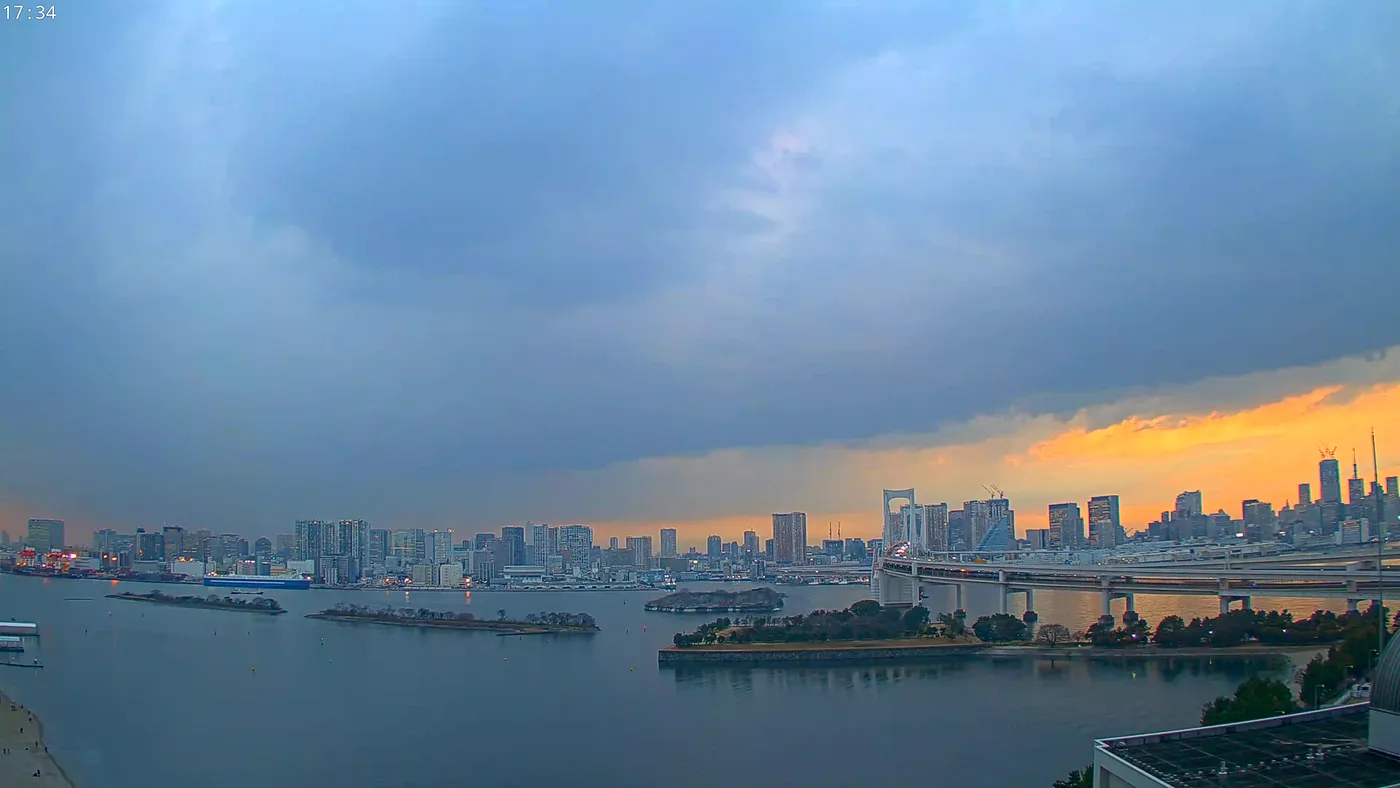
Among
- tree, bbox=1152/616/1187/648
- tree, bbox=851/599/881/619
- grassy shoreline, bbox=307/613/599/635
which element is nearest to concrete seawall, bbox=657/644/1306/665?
tree, bbox=1152/616/1187/648

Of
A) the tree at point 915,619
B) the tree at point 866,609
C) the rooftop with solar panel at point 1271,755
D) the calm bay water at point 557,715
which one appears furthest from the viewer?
Result: the tree at point 866,609

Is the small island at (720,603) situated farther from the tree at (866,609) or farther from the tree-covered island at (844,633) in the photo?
the tree-covered island at (844,633)

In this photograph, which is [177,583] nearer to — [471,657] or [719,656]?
[471,657]

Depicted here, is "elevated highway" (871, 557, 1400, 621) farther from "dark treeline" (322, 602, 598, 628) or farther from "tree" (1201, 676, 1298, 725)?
"tree" (1201, 676, 1298, 725)

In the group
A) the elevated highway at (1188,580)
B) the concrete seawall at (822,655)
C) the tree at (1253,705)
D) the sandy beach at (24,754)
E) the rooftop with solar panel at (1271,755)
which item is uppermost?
the rooftop with solar panel at (1271,755)

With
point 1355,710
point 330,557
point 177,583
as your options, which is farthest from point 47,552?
point 1355,710

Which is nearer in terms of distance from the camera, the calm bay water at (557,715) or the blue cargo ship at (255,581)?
the calm bay water at (557,715)

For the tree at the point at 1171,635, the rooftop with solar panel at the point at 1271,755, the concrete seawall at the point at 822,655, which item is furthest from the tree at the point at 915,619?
the rooftop with solar panel at the point at 1271,755
